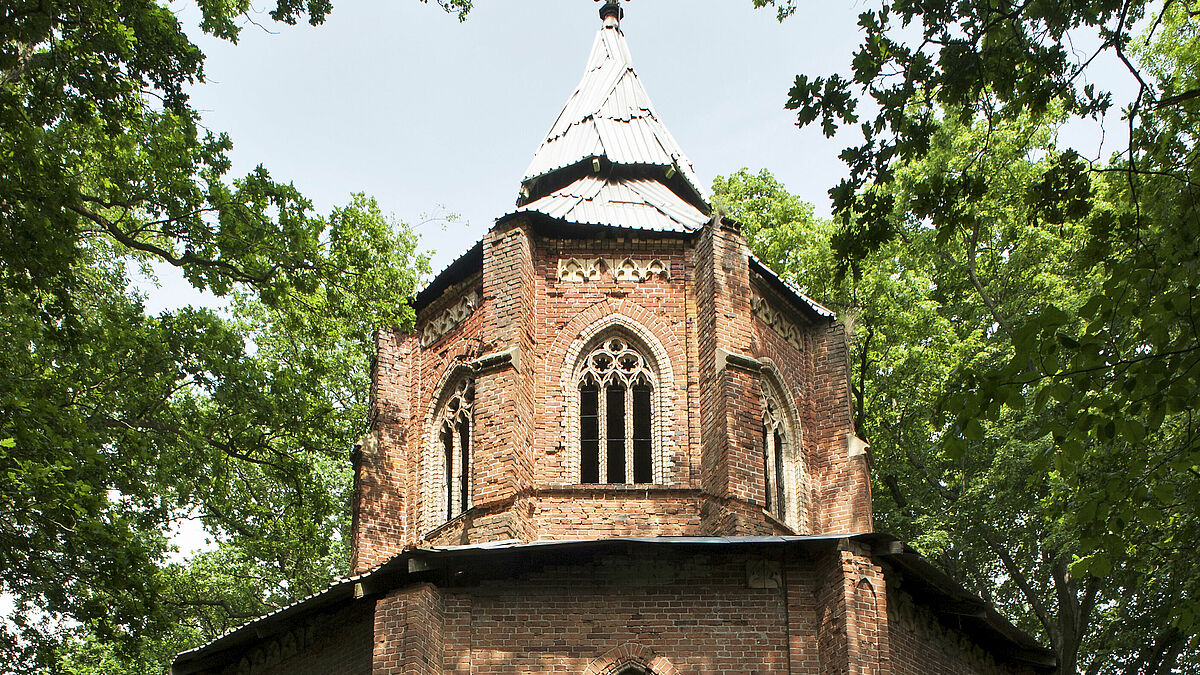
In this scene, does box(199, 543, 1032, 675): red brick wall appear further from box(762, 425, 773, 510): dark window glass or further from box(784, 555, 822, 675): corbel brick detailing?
box(762, 425, 773, 510): dark window glass

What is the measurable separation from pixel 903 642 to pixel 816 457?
3529mm

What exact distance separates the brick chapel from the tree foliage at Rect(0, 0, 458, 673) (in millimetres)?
1497

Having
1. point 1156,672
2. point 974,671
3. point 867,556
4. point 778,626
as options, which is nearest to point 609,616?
point 778,626

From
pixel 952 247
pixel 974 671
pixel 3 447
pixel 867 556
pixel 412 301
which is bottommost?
pixel 974 671

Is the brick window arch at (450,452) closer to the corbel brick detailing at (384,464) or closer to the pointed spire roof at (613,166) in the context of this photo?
the corbel brick detailing at (384,464)

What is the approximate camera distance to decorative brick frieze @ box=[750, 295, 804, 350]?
54.5ft

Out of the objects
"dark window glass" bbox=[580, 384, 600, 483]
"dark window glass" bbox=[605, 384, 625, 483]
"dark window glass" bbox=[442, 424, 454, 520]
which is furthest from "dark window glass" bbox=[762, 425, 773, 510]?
"dark window glass" bbox=[442, 424, 454, 520]

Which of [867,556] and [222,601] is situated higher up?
[222,601]

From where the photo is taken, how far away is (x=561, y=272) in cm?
1638

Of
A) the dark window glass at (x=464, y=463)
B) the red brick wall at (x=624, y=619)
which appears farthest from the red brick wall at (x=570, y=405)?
the red brick wall at (x=624, y=619)

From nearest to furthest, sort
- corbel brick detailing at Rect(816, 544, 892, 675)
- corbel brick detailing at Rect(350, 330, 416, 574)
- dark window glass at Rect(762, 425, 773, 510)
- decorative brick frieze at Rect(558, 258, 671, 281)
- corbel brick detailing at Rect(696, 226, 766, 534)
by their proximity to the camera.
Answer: corbel brick detailing at Rect(816, 544, 892, 675) < corbel brick detailing at Rect(696, 226, 766, 534) < dark window glass at Rect(762, 425, 773, 510) < corbel brick detailing at Rect(350, 330, 416, 574) < decorative brick frieze at Rect(558, 258, 671, 281)

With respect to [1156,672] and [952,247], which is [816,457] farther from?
[952,247]

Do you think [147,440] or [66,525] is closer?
[66,525]

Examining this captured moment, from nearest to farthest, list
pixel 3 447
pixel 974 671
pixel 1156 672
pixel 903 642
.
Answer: pixel 3 447
pixel 903 642
pixel 974 671
pixel 1156 672
